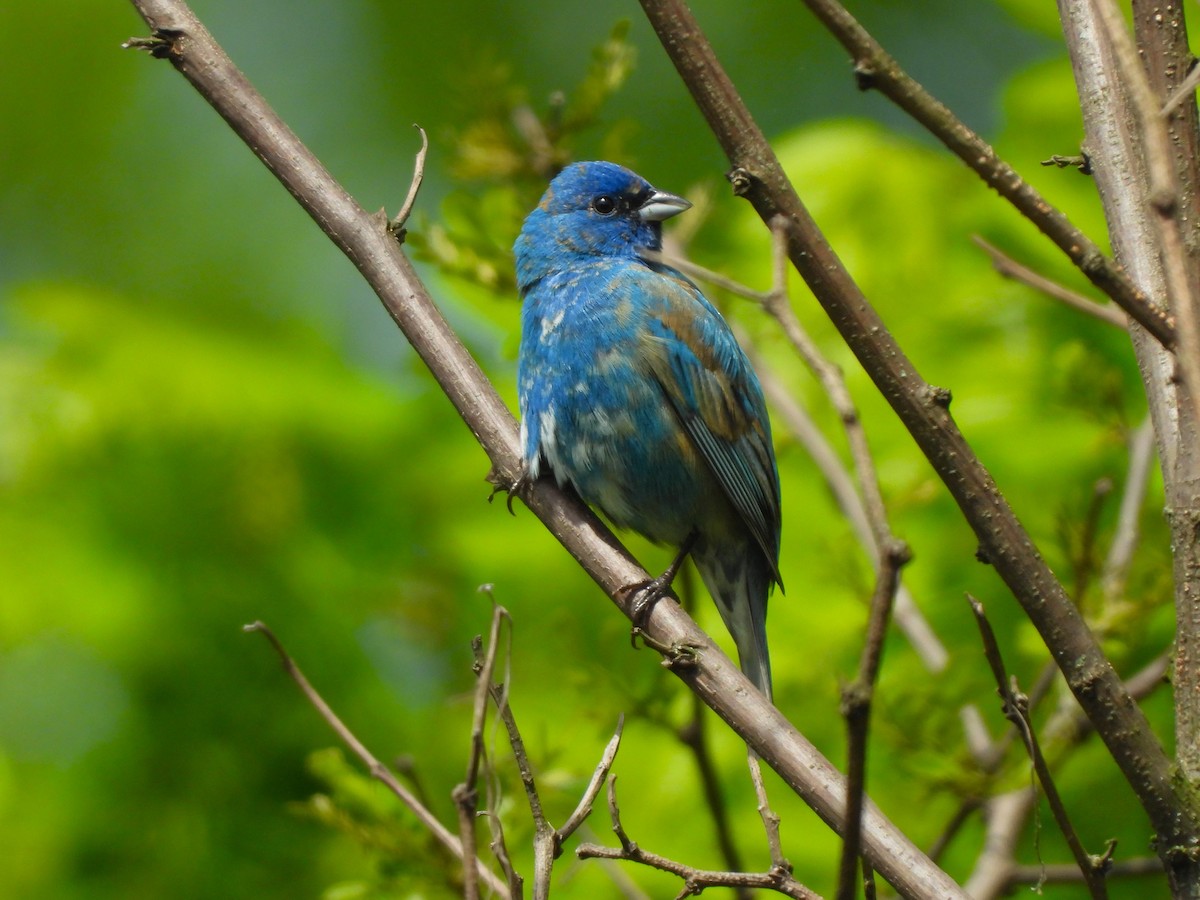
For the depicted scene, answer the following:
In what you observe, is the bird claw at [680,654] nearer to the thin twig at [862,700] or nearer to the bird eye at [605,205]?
the thin twig at [862,700]

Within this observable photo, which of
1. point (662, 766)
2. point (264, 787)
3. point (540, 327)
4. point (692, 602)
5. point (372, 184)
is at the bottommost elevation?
point (264, 787)

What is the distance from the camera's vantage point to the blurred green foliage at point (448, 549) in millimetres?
3930

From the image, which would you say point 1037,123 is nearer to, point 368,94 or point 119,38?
point 368,94

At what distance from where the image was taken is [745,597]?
3.97 metres

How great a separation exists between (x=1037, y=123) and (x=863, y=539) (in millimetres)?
1726

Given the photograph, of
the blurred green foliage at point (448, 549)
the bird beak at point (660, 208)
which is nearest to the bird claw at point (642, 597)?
the blurred green foliage at point (448, 549)

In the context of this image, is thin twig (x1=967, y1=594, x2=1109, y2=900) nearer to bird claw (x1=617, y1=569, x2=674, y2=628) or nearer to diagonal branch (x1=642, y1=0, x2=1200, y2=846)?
diagonal branch (x1=642, y1=0, x2=1200, y2=846)

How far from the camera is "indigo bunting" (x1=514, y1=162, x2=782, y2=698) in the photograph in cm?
388

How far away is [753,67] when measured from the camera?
8516mm

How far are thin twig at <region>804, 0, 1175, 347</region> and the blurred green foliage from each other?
172cm

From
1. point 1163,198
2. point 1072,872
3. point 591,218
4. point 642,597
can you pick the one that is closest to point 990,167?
point 1163,198

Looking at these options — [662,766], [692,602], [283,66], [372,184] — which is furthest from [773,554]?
[283,66]

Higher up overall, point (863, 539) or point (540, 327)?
point (540, 327)

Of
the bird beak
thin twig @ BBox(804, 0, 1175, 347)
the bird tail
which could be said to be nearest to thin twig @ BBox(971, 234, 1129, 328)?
thin twig @ BBox(804, 0, 1175, 347)
